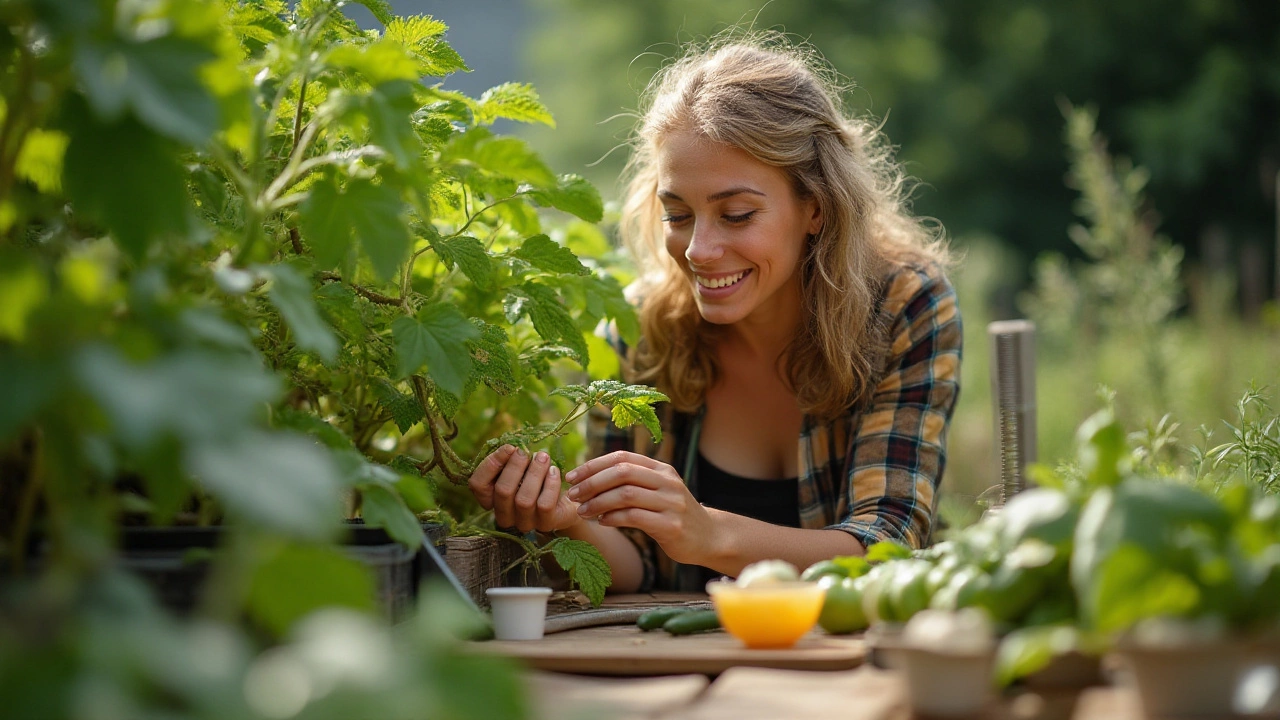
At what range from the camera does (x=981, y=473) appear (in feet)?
17.1

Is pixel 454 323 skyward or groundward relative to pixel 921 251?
groundward

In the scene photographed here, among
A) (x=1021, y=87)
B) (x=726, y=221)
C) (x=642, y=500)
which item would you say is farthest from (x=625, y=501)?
(x=1021, y=87)

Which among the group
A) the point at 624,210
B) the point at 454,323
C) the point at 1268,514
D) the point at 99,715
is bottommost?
the point at 99,715

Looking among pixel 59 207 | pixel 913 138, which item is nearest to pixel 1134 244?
pixel 59 207

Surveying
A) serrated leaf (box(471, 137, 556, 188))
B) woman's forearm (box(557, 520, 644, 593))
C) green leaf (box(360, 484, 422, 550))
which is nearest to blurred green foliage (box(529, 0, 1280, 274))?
woman's forearm (box(557, 520, 644, 593))

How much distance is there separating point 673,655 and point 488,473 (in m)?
0.56

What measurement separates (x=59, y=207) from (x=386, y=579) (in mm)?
469

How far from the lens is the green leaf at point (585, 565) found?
4.86 feet

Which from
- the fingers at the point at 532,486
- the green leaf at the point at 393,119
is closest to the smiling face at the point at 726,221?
the fingers at the point at 532,486

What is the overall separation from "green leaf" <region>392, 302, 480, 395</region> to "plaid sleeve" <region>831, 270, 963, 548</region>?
0.97 meters

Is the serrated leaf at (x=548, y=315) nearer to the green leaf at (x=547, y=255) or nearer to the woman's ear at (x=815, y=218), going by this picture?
the green leaf at (x=547, y=255)

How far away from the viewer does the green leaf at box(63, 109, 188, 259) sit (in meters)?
0.76

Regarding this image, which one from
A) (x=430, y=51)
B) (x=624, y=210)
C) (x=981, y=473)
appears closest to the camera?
(x=430, y=51)

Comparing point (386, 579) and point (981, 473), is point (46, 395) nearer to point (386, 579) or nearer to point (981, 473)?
point (386, 579)
